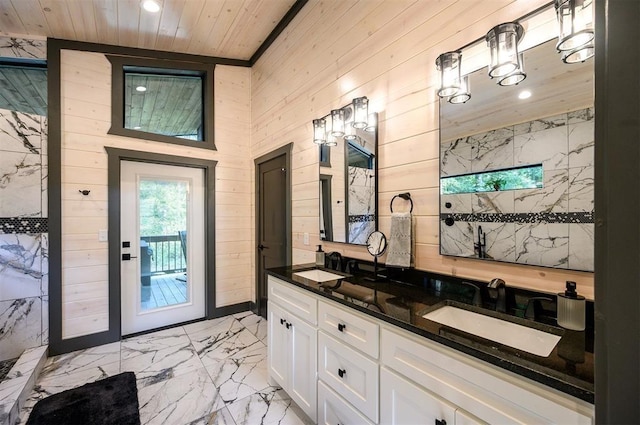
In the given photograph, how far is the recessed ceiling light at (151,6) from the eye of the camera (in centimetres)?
264

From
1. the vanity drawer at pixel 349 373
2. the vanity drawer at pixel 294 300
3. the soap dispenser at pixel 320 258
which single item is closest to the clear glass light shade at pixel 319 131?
the soap dispenser at pixel 320 258

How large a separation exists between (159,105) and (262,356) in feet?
10.8

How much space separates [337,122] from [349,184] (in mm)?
532

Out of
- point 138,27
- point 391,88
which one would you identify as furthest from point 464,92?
point 138,27

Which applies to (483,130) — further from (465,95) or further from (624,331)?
(624,331)

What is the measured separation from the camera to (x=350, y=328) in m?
1.50

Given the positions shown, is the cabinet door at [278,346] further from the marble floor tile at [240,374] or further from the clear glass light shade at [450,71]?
the clear glass light shade at [450,71]

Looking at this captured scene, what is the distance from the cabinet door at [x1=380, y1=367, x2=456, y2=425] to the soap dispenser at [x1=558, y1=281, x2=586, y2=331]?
0.56 m

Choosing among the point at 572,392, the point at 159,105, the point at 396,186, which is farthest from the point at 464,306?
the point at 159,105

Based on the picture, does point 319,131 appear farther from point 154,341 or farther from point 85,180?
point 154,341

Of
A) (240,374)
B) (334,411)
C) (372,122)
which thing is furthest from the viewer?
(240,374)

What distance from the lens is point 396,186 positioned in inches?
77.7

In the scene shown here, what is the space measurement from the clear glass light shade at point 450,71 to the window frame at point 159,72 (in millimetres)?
3045

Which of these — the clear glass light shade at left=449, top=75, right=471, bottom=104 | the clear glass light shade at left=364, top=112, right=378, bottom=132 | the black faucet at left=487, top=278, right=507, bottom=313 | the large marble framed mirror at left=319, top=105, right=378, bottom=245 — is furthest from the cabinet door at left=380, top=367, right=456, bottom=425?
the clear glass light shade at left=364, top=112, right=378, bottom=132
